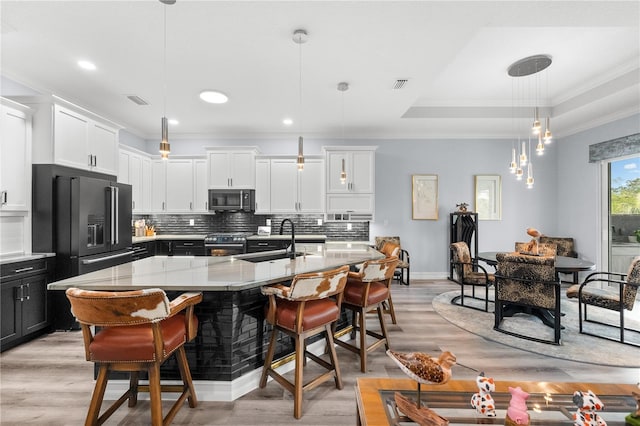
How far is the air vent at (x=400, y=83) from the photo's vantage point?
3.67 metres

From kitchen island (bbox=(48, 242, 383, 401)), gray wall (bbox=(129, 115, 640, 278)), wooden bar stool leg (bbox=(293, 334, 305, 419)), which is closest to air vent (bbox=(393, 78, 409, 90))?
gray wall (bbox=(129, 115, 640, 278))

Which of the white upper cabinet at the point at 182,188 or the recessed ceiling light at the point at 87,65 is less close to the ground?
the recessed ceiling light at the point at 87,65

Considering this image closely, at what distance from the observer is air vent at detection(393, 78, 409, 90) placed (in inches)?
145

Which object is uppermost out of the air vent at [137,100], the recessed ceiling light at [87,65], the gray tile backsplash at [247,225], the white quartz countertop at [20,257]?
the recessed ceiling light at [87,65]

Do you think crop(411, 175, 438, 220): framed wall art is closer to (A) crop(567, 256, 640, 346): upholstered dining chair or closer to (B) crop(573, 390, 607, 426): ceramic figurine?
(A) crop(567, 256, 640, 346): upholstered dining chair

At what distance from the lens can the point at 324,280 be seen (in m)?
1.98

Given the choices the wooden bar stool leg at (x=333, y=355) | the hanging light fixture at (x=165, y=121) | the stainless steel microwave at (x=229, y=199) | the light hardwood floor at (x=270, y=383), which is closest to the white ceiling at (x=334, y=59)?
the hanging light fixture at (x=165, y=121)

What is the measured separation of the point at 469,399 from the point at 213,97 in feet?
14.7

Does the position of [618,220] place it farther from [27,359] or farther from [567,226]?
[27,359]

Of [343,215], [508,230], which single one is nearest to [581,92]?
[508,230]

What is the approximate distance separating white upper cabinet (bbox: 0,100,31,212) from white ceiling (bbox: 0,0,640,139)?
0.65 meters

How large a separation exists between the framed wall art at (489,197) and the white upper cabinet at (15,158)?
7174 millimetres

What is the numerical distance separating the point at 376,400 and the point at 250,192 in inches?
191

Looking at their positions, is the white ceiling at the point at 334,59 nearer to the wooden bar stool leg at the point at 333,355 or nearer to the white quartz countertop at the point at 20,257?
the white quartz countertop at the point at 20,257
